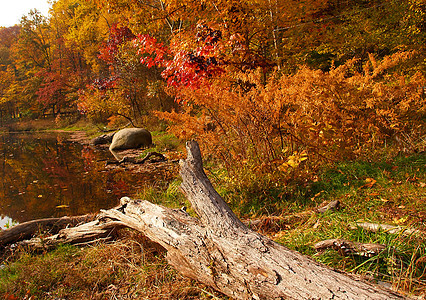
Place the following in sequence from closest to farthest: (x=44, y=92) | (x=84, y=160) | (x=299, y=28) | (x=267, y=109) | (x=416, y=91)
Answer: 1. (x=267, y=109)
2. (x=416, y=91)
3. (x=299, y=28)
4. (x=84, y=160)
5. (x=44, y=92)

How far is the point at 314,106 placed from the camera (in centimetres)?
357

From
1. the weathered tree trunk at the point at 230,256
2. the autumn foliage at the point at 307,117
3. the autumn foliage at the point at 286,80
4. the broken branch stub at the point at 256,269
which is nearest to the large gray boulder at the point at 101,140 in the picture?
the autumn foliage at the point at 286,80

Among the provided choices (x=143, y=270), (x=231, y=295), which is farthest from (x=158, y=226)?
(x=231, y=295)

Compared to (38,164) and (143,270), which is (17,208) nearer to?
(143,270)

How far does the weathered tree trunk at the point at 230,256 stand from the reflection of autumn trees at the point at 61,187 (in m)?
2.82

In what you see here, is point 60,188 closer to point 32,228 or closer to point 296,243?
point 32,228

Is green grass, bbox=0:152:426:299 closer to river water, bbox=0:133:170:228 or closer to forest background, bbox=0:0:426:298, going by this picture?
forest background, bbox=0:0:426:298

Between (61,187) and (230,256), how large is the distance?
5.65 m

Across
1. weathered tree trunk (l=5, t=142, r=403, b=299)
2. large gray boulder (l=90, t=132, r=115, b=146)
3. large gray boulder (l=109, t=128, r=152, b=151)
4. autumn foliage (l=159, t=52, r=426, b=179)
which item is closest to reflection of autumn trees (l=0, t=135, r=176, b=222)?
large gray boulder (l=109, t=128, r=152, b=151)

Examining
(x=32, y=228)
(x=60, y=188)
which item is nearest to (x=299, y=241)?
(x=32, y=228)

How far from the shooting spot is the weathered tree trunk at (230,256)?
1419 millimetres

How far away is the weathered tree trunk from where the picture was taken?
4.66 ft

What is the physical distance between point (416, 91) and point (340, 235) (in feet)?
9.61

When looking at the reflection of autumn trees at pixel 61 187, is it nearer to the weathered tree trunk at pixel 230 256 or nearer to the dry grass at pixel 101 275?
the dry grass at pixel 101 275
